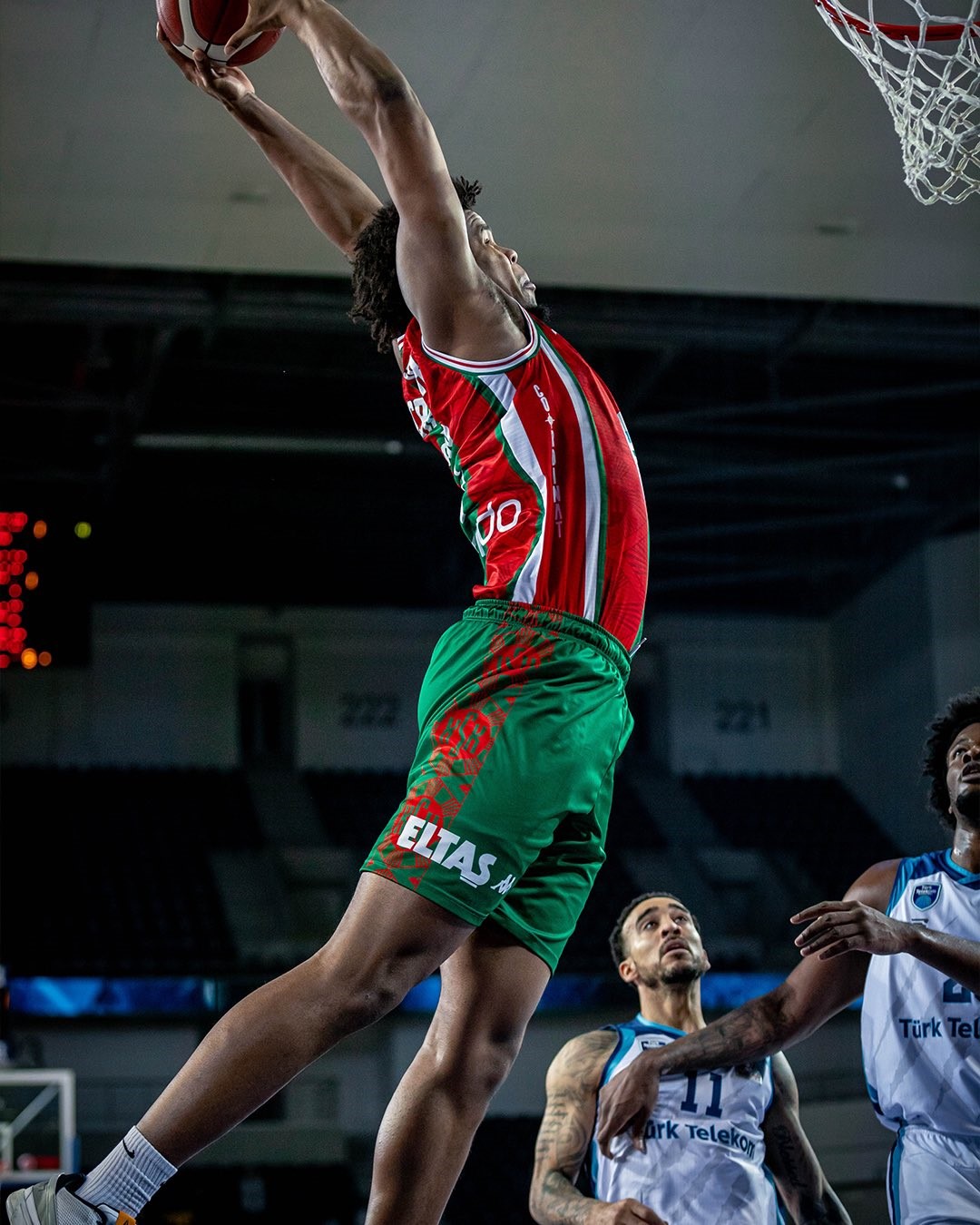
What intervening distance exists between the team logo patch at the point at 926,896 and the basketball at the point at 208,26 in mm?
2728

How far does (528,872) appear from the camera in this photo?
287cm

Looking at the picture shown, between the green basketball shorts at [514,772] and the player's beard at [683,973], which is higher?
the green basketball shorts at [514,772]

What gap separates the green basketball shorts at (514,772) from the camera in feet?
8.50

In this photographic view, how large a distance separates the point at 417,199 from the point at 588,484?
0.64m

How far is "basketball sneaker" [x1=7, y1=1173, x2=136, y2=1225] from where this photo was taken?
2277 millimetres

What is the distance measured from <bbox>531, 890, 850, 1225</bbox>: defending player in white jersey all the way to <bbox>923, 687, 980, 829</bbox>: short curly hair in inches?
39.5

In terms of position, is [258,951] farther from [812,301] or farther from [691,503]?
[812,301]

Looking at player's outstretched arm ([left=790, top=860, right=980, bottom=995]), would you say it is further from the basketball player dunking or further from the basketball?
the basketball

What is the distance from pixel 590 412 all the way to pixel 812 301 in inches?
352

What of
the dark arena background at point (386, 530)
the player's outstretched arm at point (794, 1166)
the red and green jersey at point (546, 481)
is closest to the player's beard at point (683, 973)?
the player's outstretched arm at point (794, 1166)

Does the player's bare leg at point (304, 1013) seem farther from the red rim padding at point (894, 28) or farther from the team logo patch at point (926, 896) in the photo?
the red rim padding at point (894, 28)

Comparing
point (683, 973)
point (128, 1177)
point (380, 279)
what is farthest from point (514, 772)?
point (683, 973)

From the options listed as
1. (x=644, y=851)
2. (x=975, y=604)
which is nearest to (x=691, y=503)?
(x=975, y=604)

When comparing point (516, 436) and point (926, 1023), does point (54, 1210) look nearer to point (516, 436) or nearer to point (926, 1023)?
point (516, 436)
